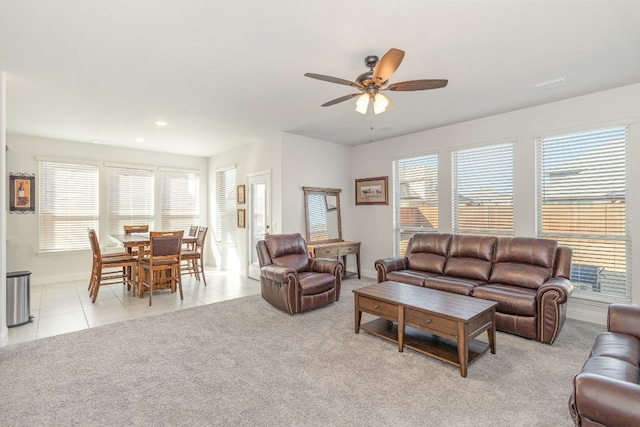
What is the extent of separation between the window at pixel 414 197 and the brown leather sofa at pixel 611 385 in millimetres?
3341

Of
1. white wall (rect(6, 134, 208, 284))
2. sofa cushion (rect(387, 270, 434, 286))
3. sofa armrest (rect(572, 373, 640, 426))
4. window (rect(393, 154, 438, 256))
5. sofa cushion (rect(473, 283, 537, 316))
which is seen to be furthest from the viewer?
white wall (rect(6, 134, 208, 284))

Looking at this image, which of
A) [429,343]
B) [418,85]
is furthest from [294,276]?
[418,85]

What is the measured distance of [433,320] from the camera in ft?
8.87

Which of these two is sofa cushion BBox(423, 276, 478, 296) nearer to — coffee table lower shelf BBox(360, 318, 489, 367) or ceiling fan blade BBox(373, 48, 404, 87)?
coffee table lower shelf BBox(360, 318, 489, 367)

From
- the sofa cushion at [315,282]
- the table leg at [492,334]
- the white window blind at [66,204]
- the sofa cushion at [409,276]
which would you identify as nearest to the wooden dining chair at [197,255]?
the white window blind at [66,204]

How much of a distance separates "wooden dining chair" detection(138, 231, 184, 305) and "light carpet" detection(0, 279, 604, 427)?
124 centimetres

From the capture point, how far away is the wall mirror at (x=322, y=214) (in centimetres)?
580

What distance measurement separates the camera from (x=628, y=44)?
2652mm

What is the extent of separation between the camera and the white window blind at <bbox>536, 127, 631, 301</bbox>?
367 centimetres

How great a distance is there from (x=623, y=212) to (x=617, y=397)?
3.39 meters

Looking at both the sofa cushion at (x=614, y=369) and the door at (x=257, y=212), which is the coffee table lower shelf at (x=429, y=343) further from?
the door at (x=257, y=212)

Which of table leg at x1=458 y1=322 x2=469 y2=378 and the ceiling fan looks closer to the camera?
the ceiling fan

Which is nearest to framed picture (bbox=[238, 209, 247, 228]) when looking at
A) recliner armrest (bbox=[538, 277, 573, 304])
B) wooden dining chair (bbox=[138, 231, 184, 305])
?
wooden dining chair (bbox=[138, 231, 184, 305])

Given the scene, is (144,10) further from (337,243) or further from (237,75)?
(337,243)
